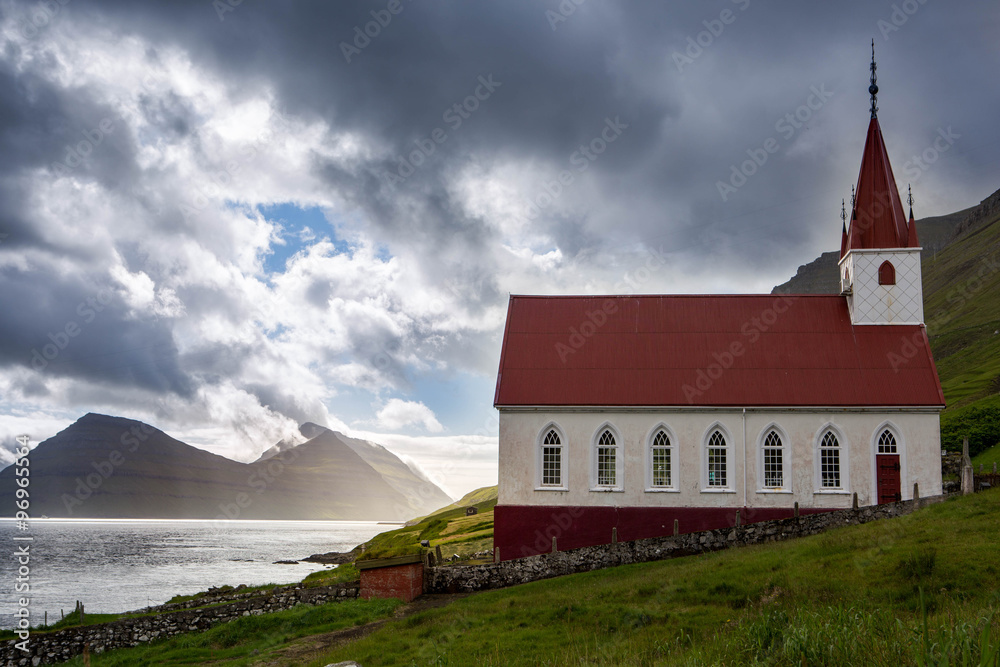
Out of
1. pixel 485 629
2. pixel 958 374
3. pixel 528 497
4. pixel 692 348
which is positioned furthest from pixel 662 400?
pixel 958 374

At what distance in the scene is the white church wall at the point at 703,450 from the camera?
33.4 meters

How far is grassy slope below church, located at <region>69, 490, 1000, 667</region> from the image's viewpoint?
11852 millimetres

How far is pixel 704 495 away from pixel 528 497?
26.0 ft

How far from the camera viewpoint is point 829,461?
111ft

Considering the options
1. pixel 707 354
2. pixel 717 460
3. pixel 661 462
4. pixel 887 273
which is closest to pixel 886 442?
pixel 717 460

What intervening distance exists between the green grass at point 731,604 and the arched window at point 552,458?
32.9 feet

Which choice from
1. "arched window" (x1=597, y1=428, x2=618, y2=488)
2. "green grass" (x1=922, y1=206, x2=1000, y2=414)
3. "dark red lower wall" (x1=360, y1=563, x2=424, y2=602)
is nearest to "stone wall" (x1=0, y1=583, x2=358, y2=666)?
"dark red lower wall" (x1=360, y1=563, x2=424, y2=602)

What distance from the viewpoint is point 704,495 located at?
33.6m

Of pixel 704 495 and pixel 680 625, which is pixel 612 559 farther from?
pixel 680 625

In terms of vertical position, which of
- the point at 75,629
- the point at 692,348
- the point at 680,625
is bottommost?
the point at 75,629

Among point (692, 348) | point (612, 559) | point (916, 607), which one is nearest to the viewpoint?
point (916, 607)

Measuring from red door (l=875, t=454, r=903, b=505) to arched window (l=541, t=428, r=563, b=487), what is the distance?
46.5ft

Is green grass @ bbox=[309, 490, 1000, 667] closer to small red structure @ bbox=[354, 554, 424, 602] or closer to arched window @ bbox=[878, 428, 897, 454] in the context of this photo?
small red structure @ bbox=[354, 554, 424, 602]

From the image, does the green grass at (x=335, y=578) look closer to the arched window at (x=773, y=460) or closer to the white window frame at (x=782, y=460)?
the white window frame at (x=782, y=460)
